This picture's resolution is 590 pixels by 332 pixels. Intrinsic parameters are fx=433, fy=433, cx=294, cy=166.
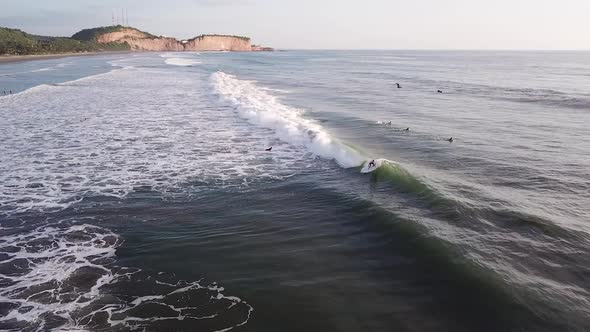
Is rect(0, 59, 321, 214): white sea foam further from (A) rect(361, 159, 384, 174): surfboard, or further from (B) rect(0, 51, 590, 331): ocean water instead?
(A) rect(361, 159, 384, 174): surfboard

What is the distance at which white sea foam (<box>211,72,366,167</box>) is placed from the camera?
1428 cm

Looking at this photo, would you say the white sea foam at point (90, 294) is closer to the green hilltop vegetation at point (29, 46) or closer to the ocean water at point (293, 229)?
Result: the ocean water at point (293, 229)

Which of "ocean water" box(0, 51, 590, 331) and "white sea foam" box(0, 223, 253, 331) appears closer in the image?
"white sea foam" box(0, 223, 253, 331)

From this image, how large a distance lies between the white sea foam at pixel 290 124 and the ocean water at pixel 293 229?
0.14 m

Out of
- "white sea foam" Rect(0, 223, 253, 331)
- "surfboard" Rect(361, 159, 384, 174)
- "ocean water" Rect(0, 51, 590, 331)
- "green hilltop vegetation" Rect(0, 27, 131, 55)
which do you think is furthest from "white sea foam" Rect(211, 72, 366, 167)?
"green hilltop vegetation" Rect(0, 27, 131, 55)

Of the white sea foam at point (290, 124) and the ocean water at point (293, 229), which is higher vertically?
the white sea foam at point (290, 124)

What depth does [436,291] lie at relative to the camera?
6.53 metres

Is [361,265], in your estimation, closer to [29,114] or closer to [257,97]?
[29,114]

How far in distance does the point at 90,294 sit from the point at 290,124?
45.0ft

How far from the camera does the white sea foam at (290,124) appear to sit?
14.3 m

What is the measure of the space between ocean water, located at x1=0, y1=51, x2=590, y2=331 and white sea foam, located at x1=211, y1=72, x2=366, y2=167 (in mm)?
140

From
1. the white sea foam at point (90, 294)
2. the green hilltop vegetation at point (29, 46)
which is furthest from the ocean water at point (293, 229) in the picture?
the green hilltop vegetation at point (29, 46)

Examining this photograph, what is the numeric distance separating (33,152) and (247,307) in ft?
39.5

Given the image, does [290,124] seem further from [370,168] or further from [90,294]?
[90,294]
